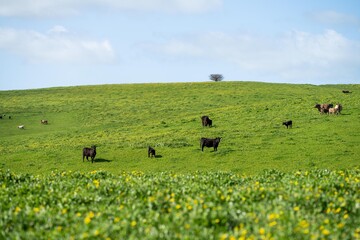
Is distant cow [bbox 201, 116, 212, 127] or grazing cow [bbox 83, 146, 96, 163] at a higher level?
distant cow [bbox 201, 116, 212, 127]

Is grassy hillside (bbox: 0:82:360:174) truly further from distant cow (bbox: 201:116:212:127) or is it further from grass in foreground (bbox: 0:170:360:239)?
grass in foreground (bbox: 0:170:360:239)

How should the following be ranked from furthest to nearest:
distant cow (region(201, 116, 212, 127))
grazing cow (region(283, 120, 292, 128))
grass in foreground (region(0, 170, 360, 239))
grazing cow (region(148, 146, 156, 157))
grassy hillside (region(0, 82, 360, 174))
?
distant cow (region(201, 116, 212, 127)) → grazing cow (region(283, 120, 292, 128)) → grazing cow (region(148, 146, 156, 157)) → grassy hillside (region(0, 82, 360, 174)) → grass in foreground (region(0, 170, 360, 239))

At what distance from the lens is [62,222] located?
10.9 m

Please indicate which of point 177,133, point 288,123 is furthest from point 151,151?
point 288,123

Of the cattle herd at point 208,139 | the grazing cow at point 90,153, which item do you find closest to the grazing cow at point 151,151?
the cattle herd at point 208,139

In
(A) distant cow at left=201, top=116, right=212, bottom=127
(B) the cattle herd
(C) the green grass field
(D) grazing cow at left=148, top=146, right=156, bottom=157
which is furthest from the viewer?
(A) distant cow at left=201, top=116, right=212, bottom=127

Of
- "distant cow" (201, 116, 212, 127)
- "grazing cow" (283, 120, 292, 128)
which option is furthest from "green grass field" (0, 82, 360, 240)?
"distant cow" (201, 116, 212, 127)

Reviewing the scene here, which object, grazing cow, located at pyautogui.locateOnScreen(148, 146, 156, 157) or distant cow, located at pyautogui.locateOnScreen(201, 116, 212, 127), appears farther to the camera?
distant cow, located at pyautogui.locateOnScreen(201, 116, 212, 127)

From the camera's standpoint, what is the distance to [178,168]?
31.6 meters

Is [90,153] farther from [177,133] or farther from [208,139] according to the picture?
[177,133]

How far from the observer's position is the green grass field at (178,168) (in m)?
10.5

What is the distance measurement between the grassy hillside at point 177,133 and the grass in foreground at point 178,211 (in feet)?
52.5

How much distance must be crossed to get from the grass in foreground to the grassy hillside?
1600 centimetres

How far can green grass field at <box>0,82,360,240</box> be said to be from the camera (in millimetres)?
10453
